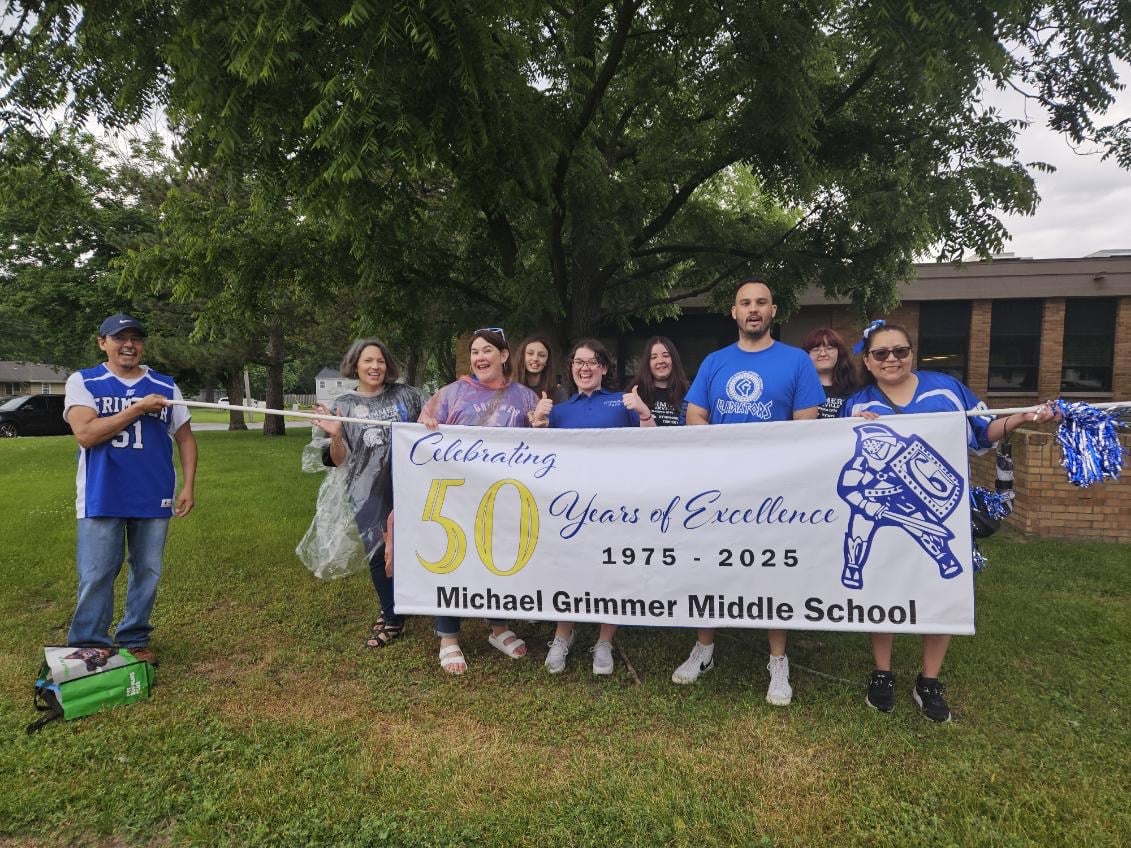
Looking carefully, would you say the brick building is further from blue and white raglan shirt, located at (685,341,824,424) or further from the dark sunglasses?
the dark sunglasses

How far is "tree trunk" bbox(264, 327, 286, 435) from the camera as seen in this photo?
61.6ft

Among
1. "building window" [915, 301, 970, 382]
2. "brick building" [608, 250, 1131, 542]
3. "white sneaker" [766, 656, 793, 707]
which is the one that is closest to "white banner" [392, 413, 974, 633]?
"white sneaker" [766, 656, 793, 707]

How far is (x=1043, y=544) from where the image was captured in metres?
5.95

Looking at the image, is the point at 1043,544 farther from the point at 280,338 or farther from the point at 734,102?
the point at 280,338

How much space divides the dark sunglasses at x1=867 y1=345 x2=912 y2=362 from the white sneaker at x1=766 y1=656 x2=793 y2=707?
1.53 m

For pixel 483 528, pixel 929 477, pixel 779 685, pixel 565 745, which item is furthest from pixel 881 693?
pixel 483 528

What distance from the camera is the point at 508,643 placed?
Result: 3.79m

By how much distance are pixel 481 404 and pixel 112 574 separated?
2123 mm

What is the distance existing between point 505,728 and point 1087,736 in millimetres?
2519

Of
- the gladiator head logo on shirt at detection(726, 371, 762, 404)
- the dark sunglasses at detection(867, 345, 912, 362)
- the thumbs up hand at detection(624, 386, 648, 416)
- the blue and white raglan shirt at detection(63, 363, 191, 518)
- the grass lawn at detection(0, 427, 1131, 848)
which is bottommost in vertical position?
the grass lawn at detection(0, 427, 1131, 848)

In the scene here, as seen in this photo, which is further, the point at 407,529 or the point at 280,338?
the point at 280,338

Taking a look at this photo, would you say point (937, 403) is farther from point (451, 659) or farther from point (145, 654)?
point (145, 654)

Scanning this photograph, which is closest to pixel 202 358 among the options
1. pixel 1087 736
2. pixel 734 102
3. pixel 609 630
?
pixel 734 102

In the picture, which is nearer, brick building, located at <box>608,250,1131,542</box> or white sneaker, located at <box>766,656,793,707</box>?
white sneaker, located at <box>766,656,793,707</box>
